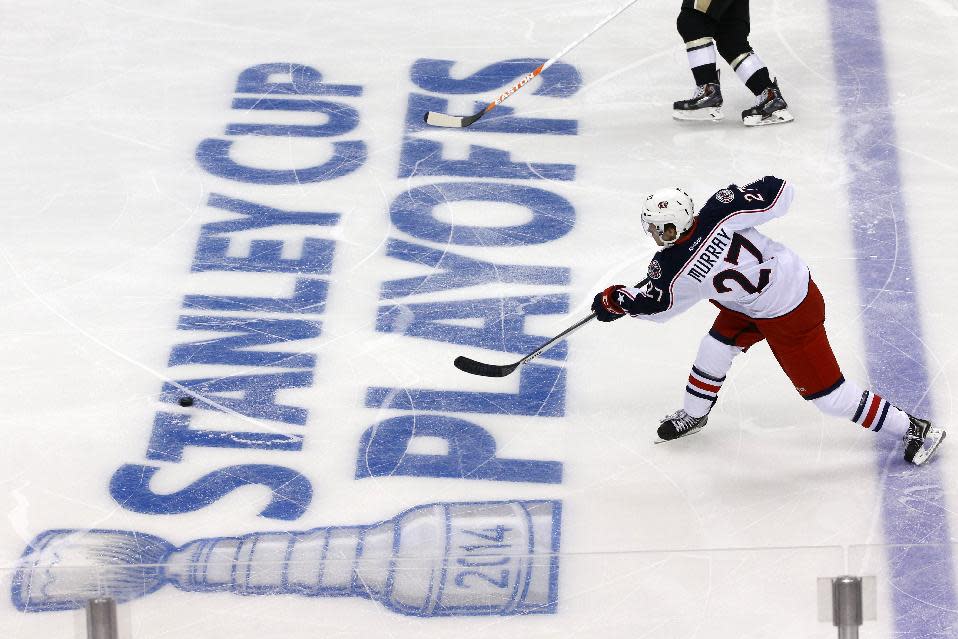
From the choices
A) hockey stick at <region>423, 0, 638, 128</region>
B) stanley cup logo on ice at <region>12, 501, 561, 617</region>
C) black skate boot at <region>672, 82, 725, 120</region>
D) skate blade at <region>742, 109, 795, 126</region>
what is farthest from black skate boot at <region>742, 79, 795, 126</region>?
stanley cup logo on ice at <region>12, 501, 561, 617</region>

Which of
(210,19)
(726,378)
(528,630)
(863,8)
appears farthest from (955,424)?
(210,19)

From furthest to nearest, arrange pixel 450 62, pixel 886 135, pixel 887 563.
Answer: pixel 450 62
pixel 886 135
pixel 887 563

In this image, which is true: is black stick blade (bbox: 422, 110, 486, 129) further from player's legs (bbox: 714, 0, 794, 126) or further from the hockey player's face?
the hockey player's face

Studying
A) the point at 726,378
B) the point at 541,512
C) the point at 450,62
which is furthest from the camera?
the point at 450,62

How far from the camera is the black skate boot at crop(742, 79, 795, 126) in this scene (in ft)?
18.5

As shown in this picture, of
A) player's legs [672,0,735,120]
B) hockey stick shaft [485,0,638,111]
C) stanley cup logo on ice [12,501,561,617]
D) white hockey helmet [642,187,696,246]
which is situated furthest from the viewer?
hockey stick shaft [485,0,638,111]

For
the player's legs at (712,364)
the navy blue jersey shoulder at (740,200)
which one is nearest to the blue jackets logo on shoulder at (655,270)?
the navy blue jersey shoulder at (740,200)

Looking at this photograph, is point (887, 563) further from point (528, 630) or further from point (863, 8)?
point (863, 8)

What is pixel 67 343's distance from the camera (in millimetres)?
4758

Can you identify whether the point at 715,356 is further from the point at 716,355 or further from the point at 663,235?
the point at 663,235

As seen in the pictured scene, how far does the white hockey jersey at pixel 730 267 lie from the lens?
393 cm

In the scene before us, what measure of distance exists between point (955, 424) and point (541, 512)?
3.78ft

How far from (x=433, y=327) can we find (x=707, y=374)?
0.94 m

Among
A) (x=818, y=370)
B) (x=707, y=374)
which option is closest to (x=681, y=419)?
(x=707, y=374)
